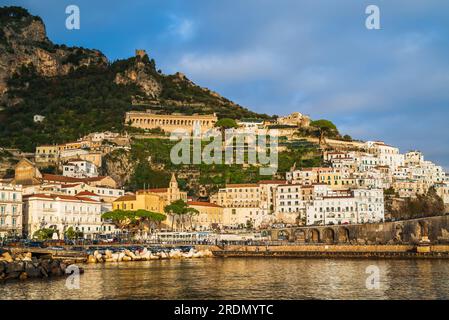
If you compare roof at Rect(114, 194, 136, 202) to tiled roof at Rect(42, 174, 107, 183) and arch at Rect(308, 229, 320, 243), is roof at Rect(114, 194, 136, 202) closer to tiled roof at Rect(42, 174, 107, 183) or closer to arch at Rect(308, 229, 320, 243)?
tiled roof at Rect(42, 174, 107, 183)

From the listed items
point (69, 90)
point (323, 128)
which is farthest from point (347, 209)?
point (69, 90)

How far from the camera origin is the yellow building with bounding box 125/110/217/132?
417 feet

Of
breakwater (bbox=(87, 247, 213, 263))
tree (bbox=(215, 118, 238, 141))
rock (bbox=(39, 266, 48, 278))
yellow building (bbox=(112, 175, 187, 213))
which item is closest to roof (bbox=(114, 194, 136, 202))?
yellow building (bbox=(112, 175, 187, 213))

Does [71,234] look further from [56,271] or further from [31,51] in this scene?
[31,51]

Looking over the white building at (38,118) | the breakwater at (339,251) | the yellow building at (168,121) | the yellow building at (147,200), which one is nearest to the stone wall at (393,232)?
the breakwater at (339,251)

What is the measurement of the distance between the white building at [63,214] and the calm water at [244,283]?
2542cm

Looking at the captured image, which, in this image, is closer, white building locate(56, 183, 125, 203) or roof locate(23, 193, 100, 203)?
roof locate(23, 193, 100, 203)

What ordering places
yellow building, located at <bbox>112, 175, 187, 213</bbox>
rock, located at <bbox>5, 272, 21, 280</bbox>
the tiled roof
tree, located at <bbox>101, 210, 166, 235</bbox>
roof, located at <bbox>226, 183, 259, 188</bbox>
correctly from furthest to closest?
roof, located at <bbox>226, 183, 259, 188</bbox>
the tiled roof
yellow building, located at <bbox>112, 175, 187, 213</bbox>
tree, located at <bbox>101, 210, 166, 235</bbox>
rock, located at <bbox>5, 272, 21, 280</bbox>

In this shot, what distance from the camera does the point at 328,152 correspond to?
115 meters

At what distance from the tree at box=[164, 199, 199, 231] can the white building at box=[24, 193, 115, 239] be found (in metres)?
9.58

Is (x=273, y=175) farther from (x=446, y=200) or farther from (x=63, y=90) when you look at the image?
(x=63, y=90)

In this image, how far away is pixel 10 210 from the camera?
71.6 m

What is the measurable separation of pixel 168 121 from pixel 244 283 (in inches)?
3654
